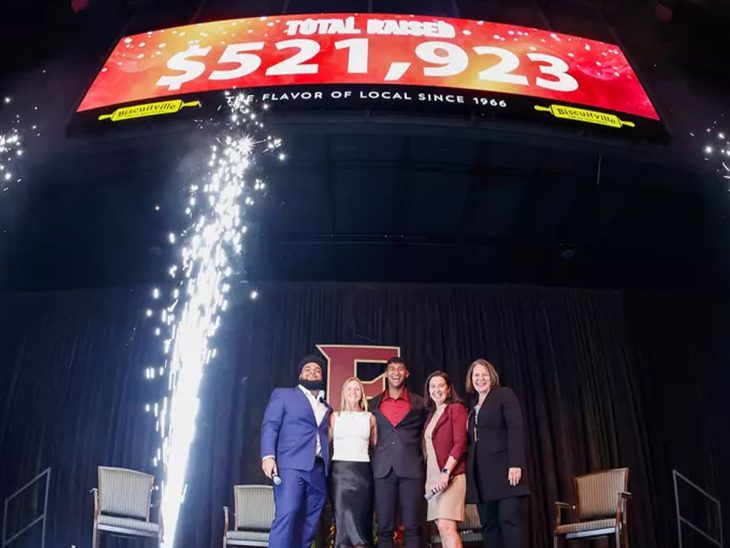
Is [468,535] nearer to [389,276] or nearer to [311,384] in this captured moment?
[311,384]

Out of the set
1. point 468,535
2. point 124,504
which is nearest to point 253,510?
point 124,504

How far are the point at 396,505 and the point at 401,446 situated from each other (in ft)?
1.18

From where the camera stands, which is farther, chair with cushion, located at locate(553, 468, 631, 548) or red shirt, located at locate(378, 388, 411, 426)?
chair with cushion, located at locate(553, 468, 631, 548)

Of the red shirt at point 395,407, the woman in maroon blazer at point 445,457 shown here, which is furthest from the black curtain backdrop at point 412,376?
the woman in maroon blazer at point 445,457

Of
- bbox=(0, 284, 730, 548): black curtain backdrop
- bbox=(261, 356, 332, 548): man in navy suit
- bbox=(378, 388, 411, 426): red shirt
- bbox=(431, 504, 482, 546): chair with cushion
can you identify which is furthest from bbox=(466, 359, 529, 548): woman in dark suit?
bbox=(0, 284, 730, 548): black curtain backdrop

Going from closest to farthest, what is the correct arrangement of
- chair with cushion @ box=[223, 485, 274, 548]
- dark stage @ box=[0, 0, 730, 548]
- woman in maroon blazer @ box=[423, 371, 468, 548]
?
1. woman in maroon blazer @ box=[423, 371, 468, 548]
2. chair with cushion @ box=[223, 485, 274, 548]
3. dark stage @ box=[0, 0, 730, 548]

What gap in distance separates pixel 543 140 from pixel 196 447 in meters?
4.80

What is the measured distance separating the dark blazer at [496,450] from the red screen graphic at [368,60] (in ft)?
9.54

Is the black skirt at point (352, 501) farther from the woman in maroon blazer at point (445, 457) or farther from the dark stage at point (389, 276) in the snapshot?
the dark stage at point (389, 276)

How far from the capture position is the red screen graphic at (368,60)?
5.53 m

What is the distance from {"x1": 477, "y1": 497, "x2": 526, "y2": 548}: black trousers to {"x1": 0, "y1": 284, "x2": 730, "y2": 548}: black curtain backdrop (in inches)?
137

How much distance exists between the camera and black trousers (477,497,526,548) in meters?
3.44

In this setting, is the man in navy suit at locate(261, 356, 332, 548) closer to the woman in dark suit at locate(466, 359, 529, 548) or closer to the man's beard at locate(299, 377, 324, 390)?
the man's beard at locate(299, 377, 324, 390)

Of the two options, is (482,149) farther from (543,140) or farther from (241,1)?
(241,1)
